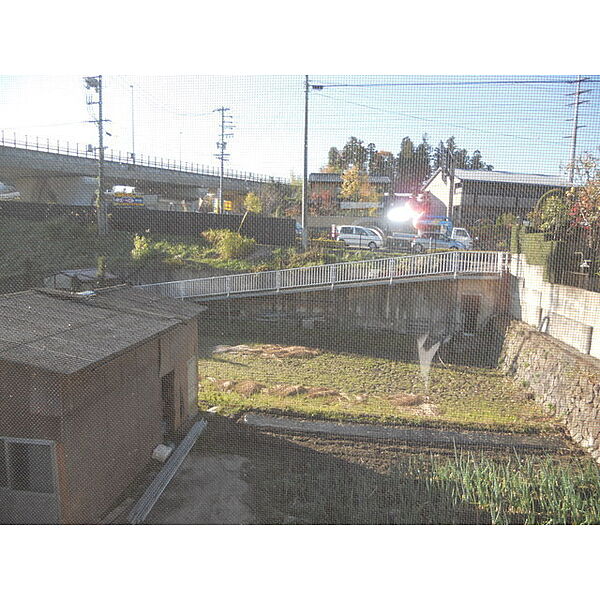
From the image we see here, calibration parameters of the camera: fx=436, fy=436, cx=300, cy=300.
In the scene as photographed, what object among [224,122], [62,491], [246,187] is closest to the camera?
[62,491]

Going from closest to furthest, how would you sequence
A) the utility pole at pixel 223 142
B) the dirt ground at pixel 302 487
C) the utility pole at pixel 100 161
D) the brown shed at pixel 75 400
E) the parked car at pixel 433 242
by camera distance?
the brown shed at pixel 75 400
the dirt ground at pixel 302 487
the utility pole at pixel 100 161
the utility pole at pixel 223 142
the parked car at pixel 433 242

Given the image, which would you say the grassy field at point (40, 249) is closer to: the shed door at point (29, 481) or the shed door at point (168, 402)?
the shed door at point (168, 402)

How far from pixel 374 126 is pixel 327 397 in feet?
5.68

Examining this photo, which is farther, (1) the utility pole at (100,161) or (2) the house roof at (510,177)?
(2) the house roof at (510,177)

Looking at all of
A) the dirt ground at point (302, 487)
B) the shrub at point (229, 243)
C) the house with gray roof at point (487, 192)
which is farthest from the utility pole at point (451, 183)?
the dirt ground at point (302, 487)

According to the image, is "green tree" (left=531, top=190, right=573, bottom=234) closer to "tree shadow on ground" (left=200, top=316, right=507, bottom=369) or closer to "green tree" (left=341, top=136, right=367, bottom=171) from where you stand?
"tree shadow on ground" (left=200, top=316, right=507, bottom=369)

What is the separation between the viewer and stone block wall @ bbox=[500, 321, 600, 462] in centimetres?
255

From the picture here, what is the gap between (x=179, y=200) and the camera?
9.80 ft

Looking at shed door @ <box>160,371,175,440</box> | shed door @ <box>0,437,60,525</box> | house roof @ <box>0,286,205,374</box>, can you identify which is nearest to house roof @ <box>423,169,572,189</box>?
house roof @ <box>0,286,205,374</box>

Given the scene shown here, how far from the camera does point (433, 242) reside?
302 cm

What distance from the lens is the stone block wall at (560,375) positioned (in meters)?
2.55

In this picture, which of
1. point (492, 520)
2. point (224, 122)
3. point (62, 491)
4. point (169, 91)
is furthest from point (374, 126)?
point (62, 491)

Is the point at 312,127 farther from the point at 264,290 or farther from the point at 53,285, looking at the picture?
the point at 53,285

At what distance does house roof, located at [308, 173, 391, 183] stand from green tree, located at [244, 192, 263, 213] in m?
0.38
